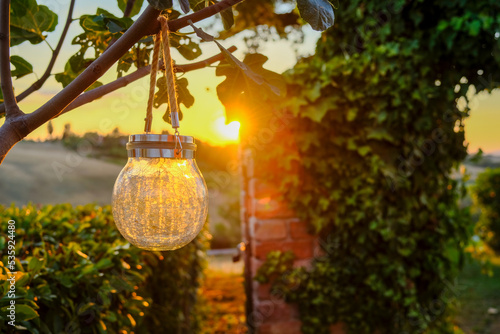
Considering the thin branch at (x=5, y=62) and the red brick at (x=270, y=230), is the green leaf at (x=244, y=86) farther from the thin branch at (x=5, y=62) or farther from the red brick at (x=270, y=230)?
the red brick at (x=270, y=230)

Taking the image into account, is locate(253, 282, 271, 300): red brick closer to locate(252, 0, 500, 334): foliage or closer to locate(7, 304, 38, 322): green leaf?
locate(252, 0, 500, 334): foliage

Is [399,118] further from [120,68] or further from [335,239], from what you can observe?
[120,68]

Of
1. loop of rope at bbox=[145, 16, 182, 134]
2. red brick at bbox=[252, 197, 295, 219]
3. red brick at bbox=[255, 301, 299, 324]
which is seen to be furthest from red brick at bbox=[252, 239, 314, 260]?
loop of rope at bbox=[145, 16, 182, 134]

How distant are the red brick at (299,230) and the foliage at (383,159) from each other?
0.27 feet

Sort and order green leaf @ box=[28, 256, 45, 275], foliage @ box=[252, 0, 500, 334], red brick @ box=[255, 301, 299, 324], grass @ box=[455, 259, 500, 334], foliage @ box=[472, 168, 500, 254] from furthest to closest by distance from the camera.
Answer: foliage @ box=[472, 168, 500, 254], grass @ box=[455, 259, 500, 334], red brick @ box=[255, 301, 299, 324], foliage @ box=[252, 0, 500, 334], green leaf @ box=[28, 256, 45, 275]

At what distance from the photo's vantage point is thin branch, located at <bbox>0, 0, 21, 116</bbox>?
2.64 feet

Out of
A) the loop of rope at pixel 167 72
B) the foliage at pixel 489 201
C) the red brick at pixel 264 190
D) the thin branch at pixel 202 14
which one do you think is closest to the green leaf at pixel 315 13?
the thin branch at pixel 202 14

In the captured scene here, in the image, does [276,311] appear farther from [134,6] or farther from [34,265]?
[134,6]

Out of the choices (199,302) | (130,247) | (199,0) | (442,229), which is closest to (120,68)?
(199,0)

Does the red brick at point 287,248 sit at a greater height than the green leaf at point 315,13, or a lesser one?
lesser

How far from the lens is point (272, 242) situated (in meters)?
2.80

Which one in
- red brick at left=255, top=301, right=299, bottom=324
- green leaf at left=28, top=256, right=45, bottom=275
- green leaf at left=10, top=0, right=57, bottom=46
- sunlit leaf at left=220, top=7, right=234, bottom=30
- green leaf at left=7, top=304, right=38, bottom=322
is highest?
green leaf at left=10, top=0, right=57, bottom=46

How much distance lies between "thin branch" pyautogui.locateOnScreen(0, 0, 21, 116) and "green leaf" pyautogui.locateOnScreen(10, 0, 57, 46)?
0.22 m

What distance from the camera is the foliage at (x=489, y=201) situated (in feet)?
21.8
